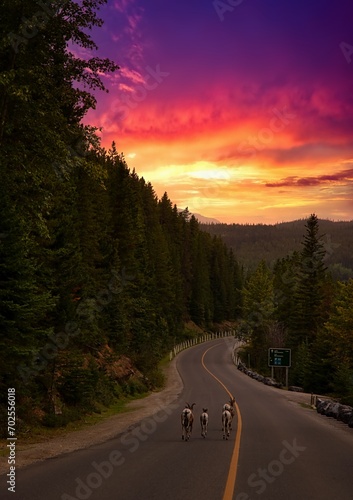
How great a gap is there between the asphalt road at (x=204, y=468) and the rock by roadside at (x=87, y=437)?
557 mm

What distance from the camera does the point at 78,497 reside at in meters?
7.70

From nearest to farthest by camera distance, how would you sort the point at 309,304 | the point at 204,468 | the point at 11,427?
the point at 204,468 → the point at 11,427 → the point at 309,304

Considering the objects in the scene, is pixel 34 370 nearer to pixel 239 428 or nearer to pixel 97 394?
pixel 239 428

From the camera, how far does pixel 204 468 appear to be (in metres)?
10.1

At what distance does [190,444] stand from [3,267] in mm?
7884

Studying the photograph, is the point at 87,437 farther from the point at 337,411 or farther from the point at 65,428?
the point at 337,411

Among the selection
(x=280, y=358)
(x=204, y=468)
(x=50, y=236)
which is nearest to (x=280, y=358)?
(x=280, y=358)

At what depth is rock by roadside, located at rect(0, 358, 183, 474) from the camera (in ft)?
37.8

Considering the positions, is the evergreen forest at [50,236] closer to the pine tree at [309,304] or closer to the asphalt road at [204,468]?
the asphalt road at [204,468]

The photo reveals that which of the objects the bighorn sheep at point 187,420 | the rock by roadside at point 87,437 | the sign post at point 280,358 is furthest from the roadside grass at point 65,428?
the sign post at point 280,358

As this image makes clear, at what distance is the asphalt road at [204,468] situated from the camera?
8.06 m

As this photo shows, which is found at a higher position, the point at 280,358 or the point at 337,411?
the point at 337,411

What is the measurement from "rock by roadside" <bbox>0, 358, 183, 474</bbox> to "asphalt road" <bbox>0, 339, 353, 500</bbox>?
56cm

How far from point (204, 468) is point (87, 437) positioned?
21.8ft
